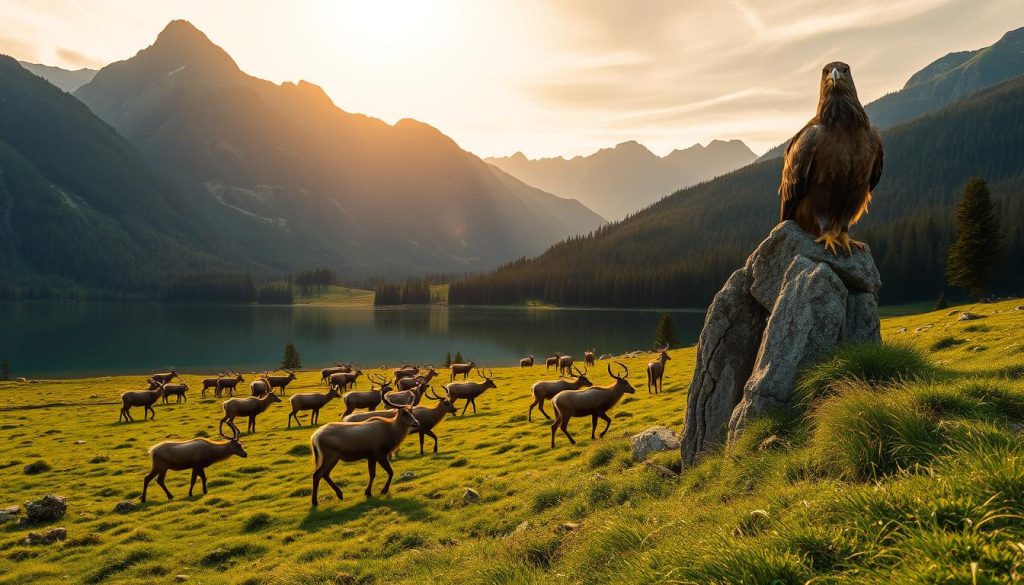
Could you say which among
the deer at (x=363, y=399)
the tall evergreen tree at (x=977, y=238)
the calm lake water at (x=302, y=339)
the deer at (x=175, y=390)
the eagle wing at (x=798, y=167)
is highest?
the tall evergreen tree at (x=977, y=238)

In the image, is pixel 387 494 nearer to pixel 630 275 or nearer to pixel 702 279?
pixel 702 279

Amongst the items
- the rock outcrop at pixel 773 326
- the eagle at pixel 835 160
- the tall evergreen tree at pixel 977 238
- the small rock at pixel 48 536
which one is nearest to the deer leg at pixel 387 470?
the small rock at pixel 48 536

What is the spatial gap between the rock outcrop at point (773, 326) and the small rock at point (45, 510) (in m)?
20.6

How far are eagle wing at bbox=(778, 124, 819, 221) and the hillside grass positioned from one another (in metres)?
3.84

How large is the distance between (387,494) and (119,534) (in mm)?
8109

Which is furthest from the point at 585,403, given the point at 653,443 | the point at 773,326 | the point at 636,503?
the point at 773,326

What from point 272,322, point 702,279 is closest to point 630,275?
point 702,279

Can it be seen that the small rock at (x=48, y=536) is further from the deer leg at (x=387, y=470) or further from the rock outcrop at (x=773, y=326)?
the rock outcrop at (x=773, y=326)

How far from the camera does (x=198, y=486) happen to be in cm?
2072

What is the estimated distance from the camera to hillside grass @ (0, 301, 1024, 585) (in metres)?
4.72

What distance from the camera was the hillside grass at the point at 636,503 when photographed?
4719 mm

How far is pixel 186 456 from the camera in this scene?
1966 cm

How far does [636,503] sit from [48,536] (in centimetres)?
1758

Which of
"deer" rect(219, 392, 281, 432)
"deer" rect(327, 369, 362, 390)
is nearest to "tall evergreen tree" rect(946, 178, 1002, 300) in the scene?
"deer" rect(327, 369, 362, 390)
